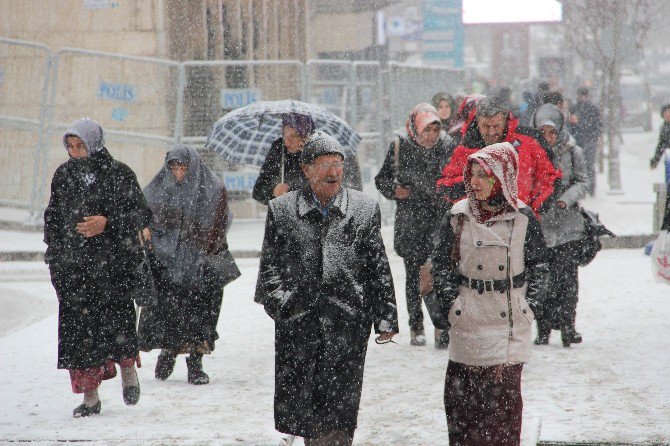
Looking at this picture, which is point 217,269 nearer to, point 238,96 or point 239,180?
point 239,180

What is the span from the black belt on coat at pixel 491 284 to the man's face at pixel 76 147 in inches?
104

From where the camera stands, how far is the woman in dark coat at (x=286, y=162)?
24.2ft

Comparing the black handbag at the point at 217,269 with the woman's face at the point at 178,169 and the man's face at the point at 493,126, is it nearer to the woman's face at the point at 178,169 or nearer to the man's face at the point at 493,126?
the woman's face at the point at 178,169

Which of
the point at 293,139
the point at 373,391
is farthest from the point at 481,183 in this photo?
the point at 373,391

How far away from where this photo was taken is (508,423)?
5.21m

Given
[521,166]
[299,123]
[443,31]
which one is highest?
[443,31]

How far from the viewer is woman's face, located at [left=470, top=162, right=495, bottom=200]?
510cm

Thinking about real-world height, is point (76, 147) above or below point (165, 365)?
above

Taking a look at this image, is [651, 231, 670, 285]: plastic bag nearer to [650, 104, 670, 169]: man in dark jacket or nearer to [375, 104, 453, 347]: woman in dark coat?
[375, 104, 453, 347]: woman in dark coat

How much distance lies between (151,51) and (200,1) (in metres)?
1.22

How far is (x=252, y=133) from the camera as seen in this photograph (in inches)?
332

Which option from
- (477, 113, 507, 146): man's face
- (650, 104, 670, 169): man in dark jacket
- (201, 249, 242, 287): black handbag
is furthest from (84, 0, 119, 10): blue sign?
(477, 113, 507, 146): man's face

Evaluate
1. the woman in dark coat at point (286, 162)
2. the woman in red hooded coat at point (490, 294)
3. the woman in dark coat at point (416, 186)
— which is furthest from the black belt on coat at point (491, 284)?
the woman in dark coat at point (416, 186)

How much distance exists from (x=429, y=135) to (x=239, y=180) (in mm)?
7489
